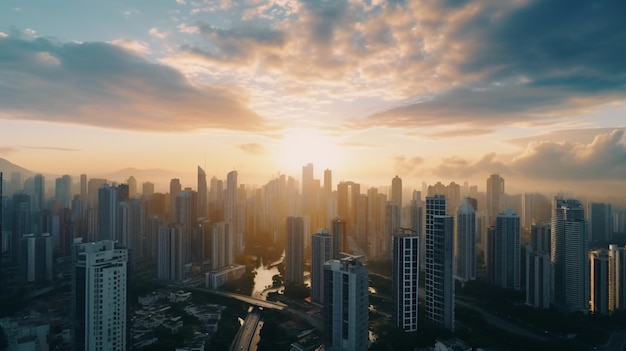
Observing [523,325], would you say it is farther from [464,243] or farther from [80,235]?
[80,235]

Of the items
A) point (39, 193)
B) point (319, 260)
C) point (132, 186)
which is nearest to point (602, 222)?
point (319, 260)

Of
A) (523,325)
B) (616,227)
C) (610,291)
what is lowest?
(523,325)

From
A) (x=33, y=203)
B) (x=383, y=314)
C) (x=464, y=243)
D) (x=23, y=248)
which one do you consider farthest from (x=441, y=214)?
(x=33, y=203)

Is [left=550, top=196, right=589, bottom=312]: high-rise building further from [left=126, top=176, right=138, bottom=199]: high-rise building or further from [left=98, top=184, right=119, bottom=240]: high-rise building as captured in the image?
[left=126, top=176, right=138, bottom=199]: high-rise building

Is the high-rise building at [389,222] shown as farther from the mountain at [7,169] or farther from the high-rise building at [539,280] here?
the mountain at [7,169]

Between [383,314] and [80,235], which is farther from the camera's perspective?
[80,235]

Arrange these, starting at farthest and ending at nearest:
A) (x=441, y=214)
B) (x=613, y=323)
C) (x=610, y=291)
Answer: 1. (x=610, y=291)
2. (x=613, y=323)
3. (x=441, y=214)

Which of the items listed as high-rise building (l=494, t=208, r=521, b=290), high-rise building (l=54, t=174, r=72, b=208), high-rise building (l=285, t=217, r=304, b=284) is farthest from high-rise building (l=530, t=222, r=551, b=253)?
high-rise building (l=54, t=174, r=72, b=208)

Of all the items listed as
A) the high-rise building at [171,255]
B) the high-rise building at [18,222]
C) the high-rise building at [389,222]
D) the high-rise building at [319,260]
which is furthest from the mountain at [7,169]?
the high-rise building at [389,222]

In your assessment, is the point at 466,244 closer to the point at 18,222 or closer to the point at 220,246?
the point at 220,246
